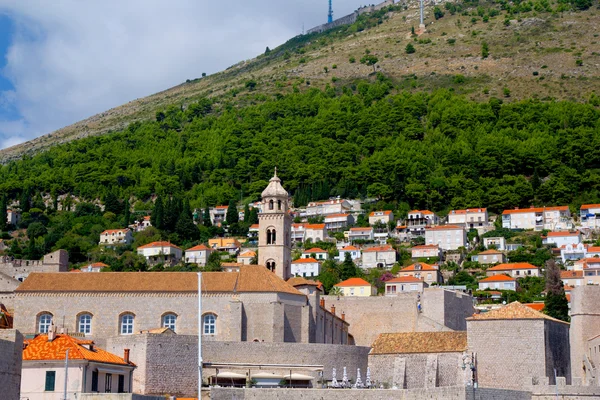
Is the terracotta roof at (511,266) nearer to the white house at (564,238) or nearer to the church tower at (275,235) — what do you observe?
the white house at (564,238)

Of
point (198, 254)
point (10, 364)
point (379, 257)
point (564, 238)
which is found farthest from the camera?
point (198, 254)

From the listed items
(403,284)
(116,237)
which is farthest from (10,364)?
(116,237)

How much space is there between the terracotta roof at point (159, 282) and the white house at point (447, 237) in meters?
56.7

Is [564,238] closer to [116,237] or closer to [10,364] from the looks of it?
[116,237]

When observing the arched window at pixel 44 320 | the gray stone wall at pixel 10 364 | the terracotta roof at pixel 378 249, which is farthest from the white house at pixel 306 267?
the gray stone wall at pixel 10 364

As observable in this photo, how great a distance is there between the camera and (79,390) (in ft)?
118

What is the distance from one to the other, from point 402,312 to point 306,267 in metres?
39.3

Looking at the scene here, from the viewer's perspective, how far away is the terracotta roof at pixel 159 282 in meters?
52.0

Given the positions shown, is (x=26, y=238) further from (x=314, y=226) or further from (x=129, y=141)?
(x=129, y=141)

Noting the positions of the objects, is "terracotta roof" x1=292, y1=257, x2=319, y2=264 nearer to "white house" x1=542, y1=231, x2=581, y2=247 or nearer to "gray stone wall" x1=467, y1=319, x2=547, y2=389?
"white house" x1=542, y1=231, x2=581, y2=247

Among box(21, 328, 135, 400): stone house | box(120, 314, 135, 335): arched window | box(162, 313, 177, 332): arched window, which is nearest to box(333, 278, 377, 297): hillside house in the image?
box(162, 313, 177, 332): arched window

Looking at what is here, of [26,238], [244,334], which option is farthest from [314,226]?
[244,334]

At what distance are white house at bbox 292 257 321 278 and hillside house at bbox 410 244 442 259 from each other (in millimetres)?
11681

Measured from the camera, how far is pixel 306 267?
3858 inches
